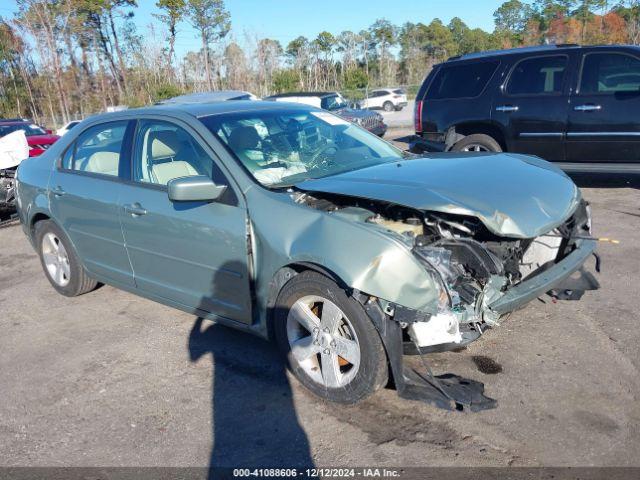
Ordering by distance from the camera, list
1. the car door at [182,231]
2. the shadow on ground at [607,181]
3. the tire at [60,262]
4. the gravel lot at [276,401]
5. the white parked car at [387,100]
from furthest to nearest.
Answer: the white parked car at [387,100]
the shadow on ground at [607,181]
the tire at [60,262]
the car door at [182,231]
the gravel lot at [276,401]

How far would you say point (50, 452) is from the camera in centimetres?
313

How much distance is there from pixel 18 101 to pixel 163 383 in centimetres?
4464

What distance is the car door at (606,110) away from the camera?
724 centimetres

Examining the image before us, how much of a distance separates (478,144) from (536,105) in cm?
93

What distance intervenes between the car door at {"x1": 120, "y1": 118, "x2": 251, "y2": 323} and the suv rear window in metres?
5.51

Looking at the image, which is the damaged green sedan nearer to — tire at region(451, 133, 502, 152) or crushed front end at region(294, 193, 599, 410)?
crushed front end at region(294, 193, 599, 410)

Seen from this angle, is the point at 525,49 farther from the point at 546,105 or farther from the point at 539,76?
the point at 546,105

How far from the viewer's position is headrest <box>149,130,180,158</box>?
4148 millimetres

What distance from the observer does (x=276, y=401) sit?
135 inches

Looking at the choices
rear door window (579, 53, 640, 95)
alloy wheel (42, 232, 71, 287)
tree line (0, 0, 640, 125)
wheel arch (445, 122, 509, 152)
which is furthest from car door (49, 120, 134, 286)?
tree line (0, 0, 640, 125)

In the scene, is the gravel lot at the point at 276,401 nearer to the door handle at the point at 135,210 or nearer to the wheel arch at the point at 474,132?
the door handle at the point at 135,210

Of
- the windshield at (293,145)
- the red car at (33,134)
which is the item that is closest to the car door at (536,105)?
the windshield at (293,145)

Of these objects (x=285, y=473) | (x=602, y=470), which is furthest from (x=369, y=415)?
(x=602, y=470)

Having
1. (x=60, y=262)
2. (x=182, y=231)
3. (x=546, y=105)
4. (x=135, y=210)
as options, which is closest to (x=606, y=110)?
(x=546, y=105)
